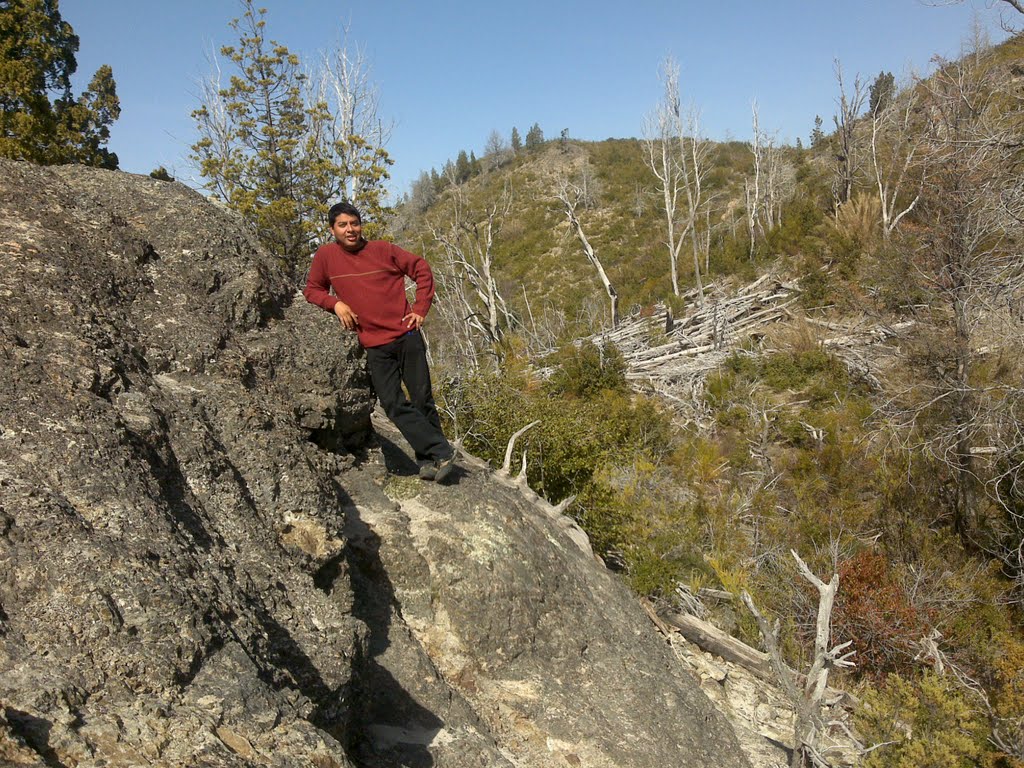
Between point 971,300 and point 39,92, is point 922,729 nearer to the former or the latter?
point 971,300

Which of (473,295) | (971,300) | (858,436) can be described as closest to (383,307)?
(971,300)

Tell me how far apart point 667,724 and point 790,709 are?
310 cm

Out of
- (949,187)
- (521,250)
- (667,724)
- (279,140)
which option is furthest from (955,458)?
(521,250)

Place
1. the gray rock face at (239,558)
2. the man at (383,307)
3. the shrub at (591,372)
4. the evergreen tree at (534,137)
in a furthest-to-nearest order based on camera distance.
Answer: the evergreen tree at (534,137)
the shrub at (591,372)
the man at (383,307)
the gray rock face at (239,558)

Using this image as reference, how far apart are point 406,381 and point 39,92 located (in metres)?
9.20

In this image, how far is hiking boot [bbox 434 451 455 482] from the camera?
4484mm

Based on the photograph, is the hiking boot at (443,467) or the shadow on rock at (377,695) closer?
the shadow on rock at (377,695)

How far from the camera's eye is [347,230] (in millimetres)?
4207

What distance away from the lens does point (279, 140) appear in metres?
13.2

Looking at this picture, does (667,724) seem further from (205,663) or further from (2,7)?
(2,7)

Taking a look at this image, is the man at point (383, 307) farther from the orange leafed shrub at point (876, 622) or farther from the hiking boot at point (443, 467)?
the orange leafed shrub at point (876, 622)

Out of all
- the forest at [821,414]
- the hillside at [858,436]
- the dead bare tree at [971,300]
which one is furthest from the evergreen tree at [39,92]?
the dead bare tree at [971,300]

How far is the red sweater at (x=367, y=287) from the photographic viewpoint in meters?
4.32

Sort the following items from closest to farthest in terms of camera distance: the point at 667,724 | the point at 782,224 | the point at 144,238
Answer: the point at 144,238
the point at 667,724
the point at 782,224
